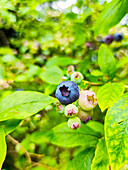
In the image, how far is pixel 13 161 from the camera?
166 centimetres

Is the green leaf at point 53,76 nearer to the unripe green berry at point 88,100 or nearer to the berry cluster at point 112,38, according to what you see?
the unripe green berry at point 88,100

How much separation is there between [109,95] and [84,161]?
0.29 m

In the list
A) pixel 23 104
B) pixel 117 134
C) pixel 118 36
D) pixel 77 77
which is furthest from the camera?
pixel 118 36

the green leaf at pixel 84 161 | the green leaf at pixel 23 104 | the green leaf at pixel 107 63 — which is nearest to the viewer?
the green leaf at pixel 23 104

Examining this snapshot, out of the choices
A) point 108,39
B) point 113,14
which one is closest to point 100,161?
point 113,14

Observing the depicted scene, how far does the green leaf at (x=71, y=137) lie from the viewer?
2.19ft

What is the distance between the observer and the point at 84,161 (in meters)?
0.63

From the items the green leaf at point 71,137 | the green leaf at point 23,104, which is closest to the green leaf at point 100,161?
the green leaf at point 71,137

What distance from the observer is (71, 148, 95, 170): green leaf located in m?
0.61

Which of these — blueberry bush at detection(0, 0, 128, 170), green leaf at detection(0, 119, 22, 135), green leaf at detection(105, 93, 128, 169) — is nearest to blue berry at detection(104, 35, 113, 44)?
blueberry bush at detection(0, 0, 128, 170)

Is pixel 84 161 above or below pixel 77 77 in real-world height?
below

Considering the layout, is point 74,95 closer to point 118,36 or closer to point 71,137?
point 71,137

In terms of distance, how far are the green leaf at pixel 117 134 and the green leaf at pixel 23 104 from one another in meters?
0.20

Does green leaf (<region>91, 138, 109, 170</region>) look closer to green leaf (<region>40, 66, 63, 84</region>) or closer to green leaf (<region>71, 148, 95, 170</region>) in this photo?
green leaf (<region>71, 148, 95, 170</region>)
